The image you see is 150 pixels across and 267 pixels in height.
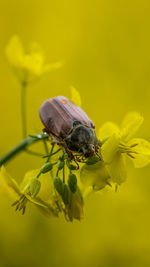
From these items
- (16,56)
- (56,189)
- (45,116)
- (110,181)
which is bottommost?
(110,181)

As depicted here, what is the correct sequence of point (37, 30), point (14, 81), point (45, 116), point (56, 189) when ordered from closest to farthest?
point (56, 189) → point (45, 116) → point (14, 81) → point (37, 30)

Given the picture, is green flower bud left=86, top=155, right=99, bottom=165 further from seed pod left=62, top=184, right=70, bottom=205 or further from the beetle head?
seed pod left=62, top=184, right=70, bottom=205

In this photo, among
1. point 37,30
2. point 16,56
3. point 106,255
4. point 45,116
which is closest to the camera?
point 45,116

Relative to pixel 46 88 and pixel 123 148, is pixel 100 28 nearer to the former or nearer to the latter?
pixel 46 88

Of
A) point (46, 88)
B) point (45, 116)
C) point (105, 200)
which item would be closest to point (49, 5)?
point (46, 88)

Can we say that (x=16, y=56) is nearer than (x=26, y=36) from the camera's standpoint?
Yes

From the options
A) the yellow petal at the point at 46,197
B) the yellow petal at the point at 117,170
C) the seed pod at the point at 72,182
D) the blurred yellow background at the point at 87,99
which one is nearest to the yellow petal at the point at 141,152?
the yellow petal at the point at 117,170

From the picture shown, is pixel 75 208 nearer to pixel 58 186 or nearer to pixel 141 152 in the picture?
pixel 58 186
